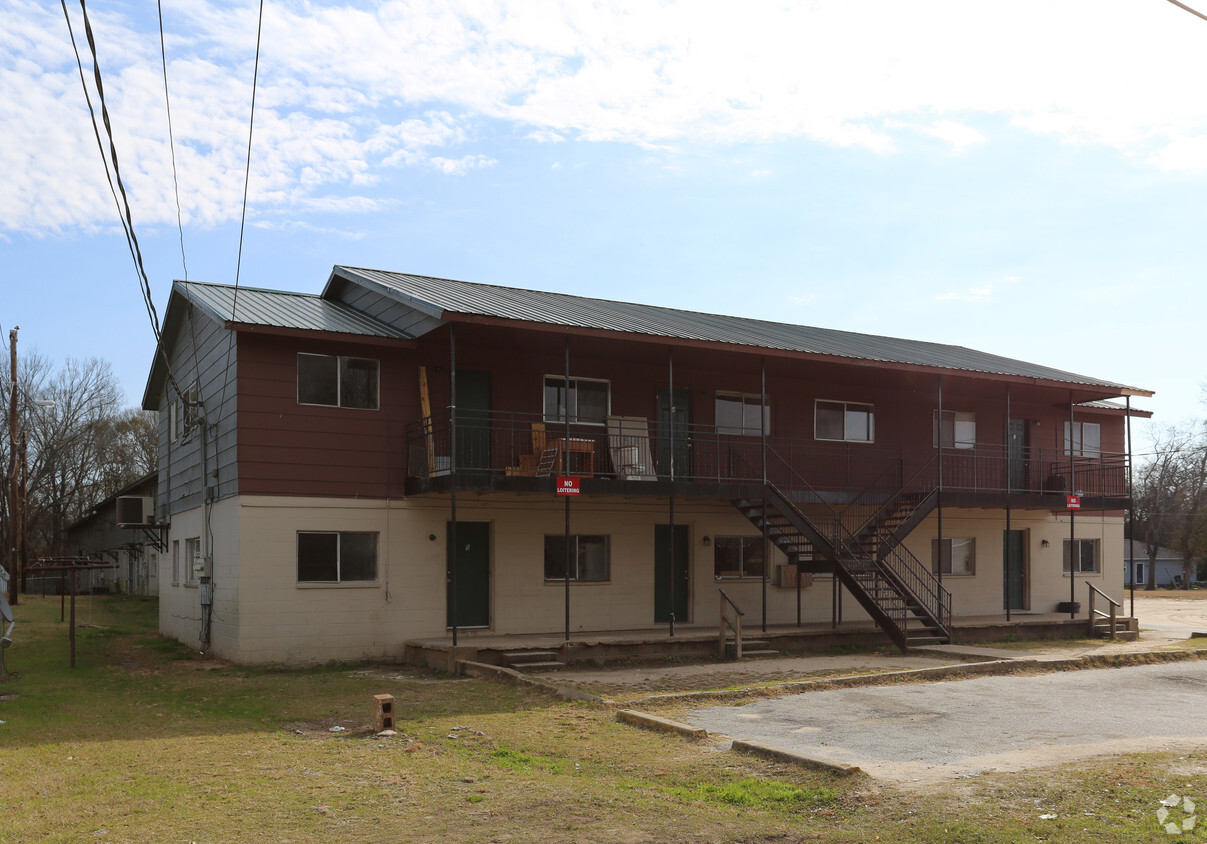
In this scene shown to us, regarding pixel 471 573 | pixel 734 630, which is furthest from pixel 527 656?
pixel 734 630

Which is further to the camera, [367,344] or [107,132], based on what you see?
[367,344]

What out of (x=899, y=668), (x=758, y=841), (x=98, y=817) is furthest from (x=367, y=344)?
(x=758, y=841)

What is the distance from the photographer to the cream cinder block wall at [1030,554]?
24.0m

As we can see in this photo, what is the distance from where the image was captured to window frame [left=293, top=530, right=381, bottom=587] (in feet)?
55.5

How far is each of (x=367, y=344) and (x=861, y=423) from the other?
36.6 ft

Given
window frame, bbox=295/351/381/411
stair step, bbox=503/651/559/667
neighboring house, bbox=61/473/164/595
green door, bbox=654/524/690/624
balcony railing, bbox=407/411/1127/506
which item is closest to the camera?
stair step, bbox=503/651/559/667

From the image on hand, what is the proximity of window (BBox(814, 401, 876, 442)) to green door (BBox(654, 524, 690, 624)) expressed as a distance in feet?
13.6

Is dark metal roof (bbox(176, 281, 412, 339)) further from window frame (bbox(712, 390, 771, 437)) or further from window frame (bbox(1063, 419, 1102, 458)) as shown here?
window frame (bbox(1063, 419, 1102, 458))

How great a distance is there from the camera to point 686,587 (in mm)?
20516

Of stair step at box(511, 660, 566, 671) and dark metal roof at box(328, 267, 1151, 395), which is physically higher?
dark metal roof at box(328, 267, 1151, 395)

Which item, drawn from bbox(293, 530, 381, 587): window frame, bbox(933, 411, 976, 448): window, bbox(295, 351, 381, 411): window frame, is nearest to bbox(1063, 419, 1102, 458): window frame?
bbox(933, 411, 976, 448): window

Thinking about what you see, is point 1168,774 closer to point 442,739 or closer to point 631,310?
point 442,739

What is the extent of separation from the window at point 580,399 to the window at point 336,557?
4.09 meters

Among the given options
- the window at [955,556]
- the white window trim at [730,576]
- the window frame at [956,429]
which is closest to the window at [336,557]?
the white window trim at [730,576]
